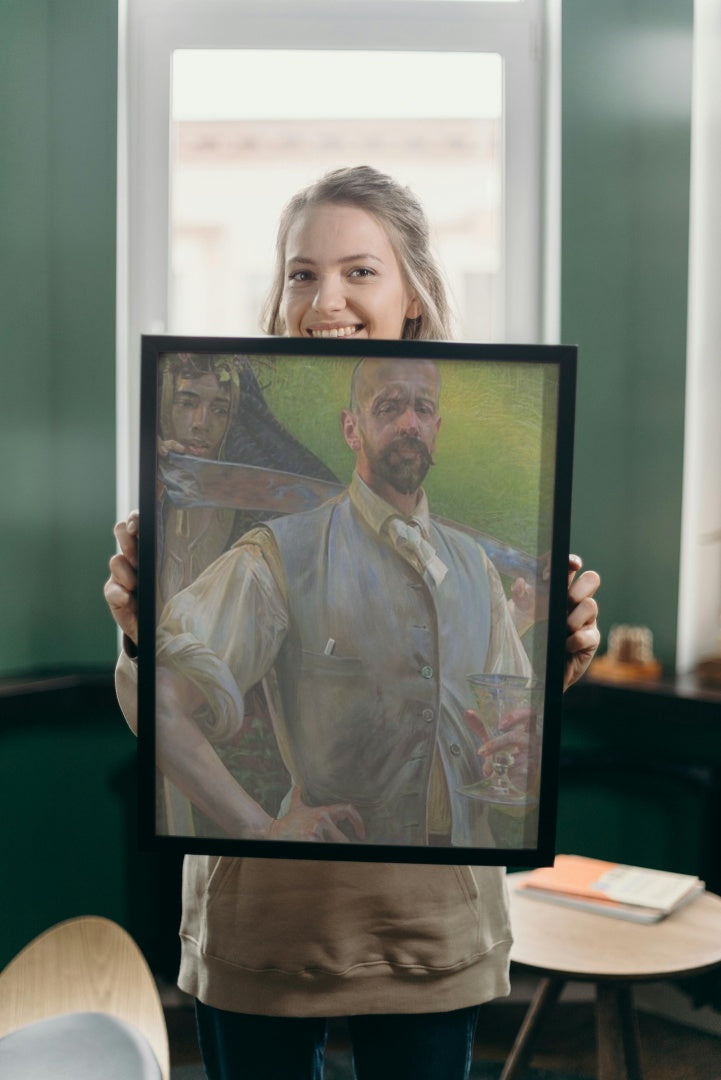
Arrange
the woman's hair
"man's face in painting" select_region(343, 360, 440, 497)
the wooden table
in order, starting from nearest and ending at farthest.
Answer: "man's face in painting" select_region(343, 360, 440, 497)
the woman's hair
the wooden table

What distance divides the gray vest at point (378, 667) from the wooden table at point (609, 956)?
2.79ft

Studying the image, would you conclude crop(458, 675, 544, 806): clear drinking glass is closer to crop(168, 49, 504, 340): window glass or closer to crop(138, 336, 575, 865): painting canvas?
crop(138, 336, 575, 865): painting canvas

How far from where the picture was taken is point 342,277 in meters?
1.17

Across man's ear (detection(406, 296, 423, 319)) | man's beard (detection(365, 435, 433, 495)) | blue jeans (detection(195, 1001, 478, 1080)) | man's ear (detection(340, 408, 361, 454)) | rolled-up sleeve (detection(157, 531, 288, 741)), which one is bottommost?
blue jeans (detection(195, 1001, 478, 1080))

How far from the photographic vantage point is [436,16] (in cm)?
261

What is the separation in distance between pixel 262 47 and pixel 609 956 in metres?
2.17

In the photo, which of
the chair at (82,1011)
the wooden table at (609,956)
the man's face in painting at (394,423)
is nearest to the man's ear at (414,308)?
the man's face in painting at (394,423)

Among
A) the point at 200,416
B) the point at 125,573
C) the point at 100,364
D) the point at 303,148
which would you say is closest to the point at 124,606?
the point at 125,573

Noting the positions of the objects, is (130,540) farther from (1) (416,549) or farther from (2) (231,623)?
(1) (416,549)

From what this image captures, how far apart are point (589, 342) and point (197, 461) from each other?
187 cm

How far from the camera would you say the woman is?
3.54ft

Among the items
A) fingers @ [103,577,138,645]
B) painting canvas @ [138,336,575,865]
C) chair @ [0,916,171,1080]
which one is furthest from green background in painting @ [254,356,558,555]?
chair @ [0,916,171,1080]

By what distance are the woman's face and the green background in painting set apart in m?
0.19

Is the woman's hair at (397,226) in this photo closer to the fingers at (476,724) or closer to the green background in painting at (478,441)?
the green background in painting at (478,441)
